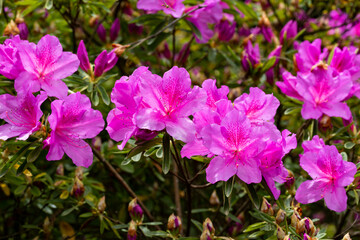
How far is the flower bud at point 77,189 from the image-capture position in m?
1.62

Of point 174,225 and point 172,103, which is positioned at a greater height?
point 172,103

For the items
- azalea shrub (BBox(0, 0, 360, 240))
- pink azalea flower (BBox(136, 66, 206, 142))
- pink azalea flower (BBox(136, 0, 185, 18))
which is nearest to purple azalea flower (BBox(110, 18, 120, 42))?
azalea shrub (BBox(0, 0, 360, 240))

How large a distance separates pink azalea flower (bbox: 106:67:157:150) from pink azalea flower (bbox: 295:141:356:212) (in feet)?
1.61

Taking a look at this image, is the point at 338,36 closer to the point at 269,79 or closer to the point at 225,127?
the point at 269,79

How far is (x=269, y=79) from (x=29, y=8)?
1115 millimetres

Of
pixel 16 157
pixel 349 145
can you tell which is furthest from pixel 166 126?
pixel 349 145

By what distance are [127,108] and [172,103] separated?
12cm

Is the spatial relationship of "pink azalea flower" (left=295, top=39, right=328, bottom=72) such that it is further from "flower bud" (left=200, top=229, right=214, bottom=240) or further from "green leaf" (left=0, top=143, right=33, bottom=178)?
"green leaf" (left=0, top=143, right=33, bottom=178)

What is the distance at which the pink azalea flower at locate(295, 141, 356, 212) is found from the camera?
4.21 feet

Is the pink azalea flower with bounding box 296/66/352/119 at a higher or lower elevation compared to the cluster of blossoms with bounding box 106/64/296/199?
lower

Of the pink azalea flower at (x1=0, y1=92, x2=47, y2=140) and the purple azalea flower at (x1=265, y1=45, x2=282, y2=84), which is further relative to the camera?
the purple azalea flower at (x1=265, y1=45, x2=282, y2=84)

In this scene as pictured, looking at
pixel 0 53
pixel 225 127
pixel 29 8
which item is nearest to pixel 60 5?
pixel 29 8

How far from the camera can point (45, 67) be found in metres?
1.28

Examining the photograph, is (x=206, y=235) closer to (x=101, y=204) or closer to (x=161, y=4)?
(x=101, y=204)
